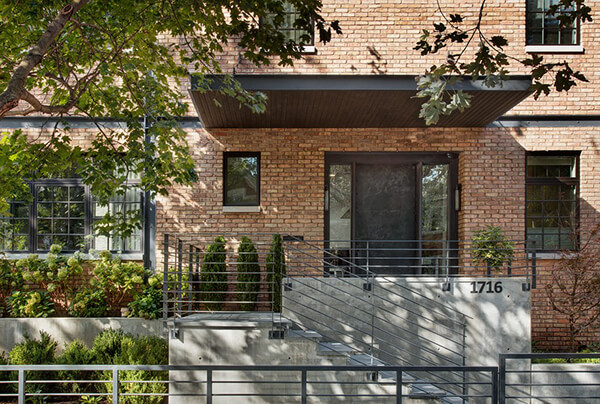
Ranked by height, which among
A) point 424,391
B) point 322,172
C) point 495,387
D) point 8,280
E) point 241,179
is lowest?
point 424,391

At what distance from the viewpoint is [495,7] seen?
1094 centimetres

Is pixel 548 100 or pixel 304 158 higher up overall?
pixel 548 100

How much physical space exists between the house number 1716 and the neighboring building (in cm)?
166

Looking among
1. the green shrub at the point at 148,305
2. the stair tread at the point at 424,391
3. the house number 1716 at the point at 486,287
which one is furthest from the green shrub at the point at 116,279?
the house number 1716 at the point at 486,287

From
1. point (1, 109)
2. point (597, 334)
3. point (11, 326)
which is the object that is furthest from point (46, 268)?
point (597, 334)

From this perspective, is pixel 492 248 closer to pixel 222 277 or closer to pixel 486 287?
pixel 486 287

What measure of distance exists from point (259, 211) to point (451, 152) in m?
4.14

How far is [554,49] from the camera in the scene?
36.8 feet

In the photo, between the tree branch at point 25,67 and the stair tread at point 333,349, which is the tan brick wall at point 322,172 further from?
the tree branch at point 25,67

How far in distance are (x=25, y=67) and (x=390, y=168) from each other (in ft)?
24.2

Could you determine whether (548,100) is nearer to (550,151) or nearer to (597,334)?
(550,151)

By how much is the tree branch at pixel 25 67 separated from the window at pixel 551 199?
9.05 m

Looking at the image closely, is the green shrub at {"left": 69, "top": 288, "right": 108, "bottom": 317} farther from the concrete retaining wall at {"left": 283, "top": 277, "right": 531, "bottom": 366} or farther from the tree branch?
the tree branch

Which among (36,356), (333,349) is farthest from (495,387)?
(36,356)
